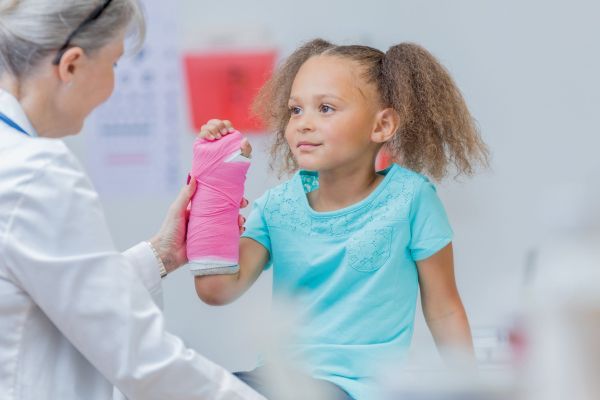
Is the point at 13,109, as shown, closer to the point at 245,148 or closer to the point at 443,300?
the point at 245,148

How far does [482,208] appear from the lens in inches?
76.2

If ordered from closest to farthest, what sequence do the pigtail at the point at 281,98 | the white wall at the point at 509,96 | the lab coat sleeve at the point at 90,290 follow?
the lab coat sleeve at the point at 90,290, the pigtail at the point at 281,98, the white wall at the point at 509,96

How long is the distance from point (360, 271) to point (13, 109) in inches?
20.8

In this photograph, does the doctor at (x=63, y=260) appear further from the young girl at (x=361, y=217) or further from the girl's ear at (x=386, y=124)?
the girl's ear at (x=386, y=124)

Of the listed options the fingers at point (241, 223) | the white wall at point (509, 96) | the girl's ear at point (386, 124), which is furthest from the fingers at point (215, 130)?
the white wall at point (509, 96)

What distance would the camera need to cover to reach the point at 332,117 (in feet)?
4.17

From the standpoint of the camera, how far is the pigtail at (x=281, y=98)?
4.60 ft

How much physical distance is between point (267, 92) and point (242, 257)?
301mm

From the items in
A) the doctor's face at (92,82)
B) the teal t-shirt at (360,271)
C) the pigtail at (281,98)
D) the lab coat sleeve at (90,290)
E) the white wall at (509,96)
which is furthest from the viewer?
the white wall at (509,96)

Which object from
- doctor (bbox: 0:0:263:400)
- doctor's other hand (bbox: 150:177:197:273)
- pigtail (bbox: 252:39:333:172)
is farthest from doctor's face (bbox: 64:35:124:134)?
pigtail (bbox: 252:39:333:172)

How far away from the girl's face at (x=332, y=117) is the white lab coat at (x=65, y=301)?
38 centimetres

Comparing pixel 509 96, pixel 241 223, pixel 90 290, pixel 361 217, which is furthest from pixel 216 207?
pixel 509 96

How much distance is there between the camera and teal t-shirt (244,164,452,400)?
1.22 metres

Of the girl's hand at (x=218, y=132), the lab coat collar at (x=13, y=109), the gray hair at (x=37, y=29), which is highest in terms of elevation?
the gray hair at (x=37, y=29)
